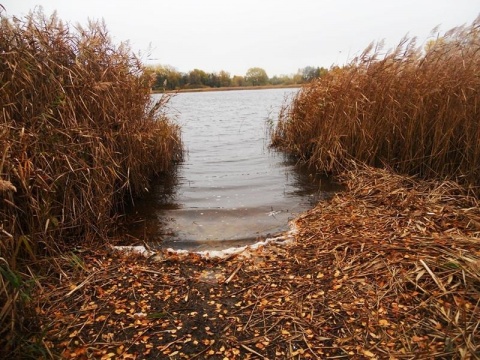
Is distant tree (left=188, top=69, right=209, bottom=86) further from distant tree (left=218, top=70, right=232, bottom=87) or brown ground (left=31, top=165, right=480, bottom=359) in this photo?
brown ground (left=31, top=165, right=480, bottom=359)

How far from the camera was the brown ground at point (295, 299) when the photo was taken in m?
2.20

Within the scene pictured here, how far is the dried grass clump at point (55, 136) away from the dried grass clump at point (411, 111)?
12.3ft

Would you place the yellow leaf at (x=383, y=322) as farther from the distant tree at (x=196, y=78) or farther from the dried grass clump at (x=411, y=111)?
the distant tree at (x=196, y=78)

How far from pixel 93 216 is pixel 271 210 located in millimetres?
2696

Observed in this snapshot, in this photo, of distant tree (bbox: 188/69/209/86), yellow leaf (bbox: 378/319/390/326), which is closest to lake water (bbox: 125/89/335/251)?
yellow leaf (bbox: 378/319/390/326)

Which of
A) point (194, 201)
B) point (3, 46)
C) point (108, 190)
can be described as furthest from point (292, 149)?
point (3, 46)

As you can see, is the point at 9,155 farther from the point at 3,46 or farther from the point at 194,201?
the point at 194,201

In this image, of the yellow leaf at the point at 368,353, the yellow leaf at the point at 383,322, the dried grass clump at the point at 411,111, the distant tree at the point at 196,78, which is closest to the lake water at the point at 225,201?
the dried grass clump at the point at 411,111

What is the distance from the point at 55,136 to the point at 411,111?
16.0 ft

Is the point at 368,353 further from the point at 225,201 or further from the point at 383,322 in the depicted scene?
the point at 225,201

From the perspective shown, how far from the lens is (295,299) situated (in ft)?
8.85

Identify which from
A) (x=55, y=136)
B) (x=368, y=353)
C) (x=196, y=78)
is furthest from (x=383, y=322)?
(x=196, y=78)

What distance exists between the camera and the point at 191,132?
49.0 feet

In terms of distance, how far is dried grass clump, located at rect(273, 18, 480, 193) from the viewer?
14.8 ft
